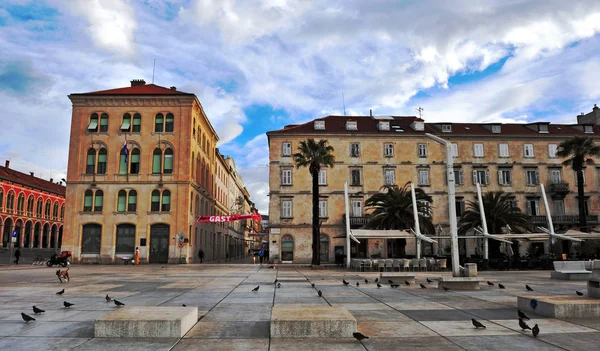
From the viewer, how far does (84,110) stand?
4600cm

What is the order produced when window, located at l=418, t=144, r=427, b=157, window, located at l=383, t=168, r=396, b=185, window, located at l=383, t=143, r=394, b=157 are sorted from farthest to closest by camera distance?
window, located at l=418, t=144, r=427, b=157
window, located at l=383, t=143, r=394, b=157
window, located at l=383, t=168, r=396, b=185

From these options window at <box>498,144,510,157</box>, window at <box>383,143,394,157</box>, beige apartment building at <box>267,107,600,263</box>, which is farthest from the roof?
window at <box>498,144,510,157</box>

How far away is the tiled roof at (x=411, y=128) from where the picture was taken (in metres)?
50.9

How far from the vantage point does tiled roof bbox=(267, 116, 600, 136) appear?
2005 inches

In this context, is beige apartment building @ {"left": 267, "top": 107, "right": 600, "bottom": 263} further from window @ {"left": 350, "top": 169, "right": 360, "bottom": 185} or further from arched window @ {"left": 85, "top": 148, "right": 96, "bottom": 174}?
arched window @ {"left": 85, "top": 148, "right": 96, "bottom": 174}

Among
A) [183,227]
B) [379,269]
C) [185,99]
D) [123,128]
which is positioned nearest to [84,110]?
[123,128]

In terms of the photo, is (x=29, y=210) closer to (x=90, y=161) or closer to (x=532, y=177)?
(x=90, y=161)

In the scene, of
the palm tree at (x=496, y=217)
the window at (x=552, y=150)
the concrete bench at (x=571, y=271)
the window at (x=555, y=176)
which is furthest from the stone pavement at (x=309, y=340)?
the window at (x=552, y=150)

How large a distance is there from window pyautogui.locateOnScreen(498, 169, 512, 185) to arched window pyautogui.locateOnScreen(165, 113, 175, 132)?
117 ft

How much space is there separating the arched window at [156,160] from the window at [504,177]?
119ft

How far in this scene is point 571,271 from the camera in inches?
880

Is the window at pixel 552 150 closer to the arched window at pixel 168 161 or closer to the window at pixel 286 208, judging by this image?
the window at pixel 286 208

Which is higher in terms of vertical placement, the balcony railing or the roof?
the roof

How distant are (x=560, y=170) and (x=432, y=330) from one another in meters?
50.9
